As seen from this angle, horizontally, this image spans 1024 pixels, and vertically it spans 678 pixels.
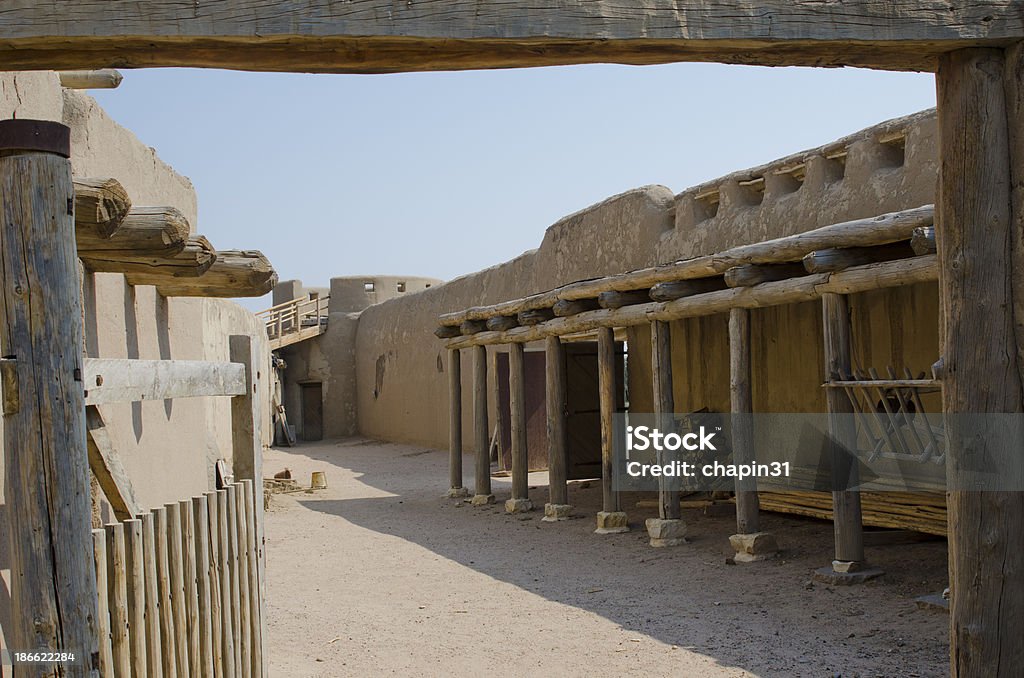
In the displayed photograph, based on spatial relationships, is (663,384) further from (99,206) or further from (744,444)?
(99,206)

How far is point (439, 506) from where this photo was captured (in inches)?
541

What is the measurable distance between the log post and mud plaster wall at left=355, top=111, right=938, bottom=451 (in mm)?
1460

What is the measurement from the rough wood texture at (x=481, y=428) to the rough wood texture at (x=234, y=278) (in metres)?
6.37

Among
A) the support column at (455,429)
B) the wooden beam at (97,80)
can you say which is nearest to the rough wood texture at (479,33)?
the wooden beam at (97,80)

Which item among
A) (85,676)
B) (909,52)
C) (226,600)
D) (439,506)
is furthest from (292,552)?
(909,52)

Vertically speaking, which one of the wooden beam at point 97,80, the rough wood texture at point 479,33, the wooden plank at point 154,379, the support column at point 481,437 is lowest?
the support column at point 481,437

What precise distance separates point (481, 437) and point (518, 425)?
1260 millimetres

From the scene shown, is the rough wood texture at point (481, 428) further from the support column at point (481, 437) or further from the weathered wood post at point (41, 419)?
the weathered wood post at point (41, 419)

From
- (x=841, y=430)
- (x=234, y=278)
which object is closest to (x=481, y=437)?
(x=841, y=430)

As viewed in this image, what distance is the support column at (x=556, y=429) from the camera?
11.5m

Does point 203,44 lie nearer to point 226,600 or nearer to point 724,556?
point 226,600

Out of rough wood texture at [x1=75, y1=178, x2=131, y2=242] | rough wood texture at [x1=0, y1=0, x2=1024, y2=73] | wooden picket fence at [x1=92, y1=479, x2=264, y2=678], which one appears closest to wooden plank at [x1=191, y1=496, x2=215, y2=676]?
wooden picket fence at [x1=92, y1=479, x2=264, y2=678]

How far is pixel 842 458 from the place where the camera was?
7.64 m

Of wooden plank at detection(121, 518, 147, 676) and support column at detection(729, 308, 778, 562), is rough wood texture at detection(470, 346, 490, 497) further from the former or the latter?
wooden plank at detection(121, 518, 147, 676)
